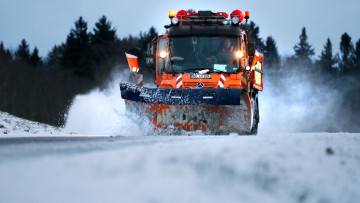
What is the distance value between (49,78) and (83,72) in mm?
8695

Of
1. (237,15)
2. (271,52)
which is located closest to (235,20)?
(237,15)

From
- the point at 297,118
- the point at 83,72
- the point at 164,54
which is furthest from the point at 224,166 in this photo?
the point at 83,72

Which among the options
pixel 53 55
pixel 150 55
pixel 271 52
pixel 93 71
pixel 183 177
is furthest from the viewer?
pixel 271 52

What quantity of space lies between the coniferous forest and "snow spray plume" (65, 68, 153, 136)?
13.8 m

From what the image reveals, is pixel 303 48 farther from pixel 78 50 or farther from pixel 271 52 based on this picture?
pixel 78 50

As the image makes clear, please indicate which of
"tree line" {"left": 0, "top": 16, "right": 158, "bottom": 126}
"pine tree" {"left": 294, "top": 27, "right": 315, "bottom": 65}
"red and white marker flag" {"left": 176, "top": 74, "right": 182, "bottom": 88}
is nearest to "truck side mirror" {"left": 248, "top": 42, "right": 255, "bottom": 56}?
"red and white marker flag" {"left": 176, "top": 74, "right": 182, "bottom": 88}

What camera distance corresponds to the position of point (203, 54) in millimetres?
11375

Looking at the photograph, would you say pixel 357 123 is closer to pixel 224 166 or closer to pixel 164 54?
pixel 164 54

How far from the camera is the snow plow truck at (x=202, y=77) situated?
1037 cm

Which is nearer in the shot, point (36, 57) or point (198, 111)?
point (198, 111)

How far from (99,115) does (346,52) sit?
6007 centimetres

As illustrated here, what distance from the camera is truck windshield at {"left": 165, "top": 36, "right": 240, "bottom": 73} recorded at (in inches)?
443

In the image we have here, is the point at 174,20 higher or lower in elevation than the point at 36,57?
lower

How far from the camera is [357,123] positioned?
1896 inches
